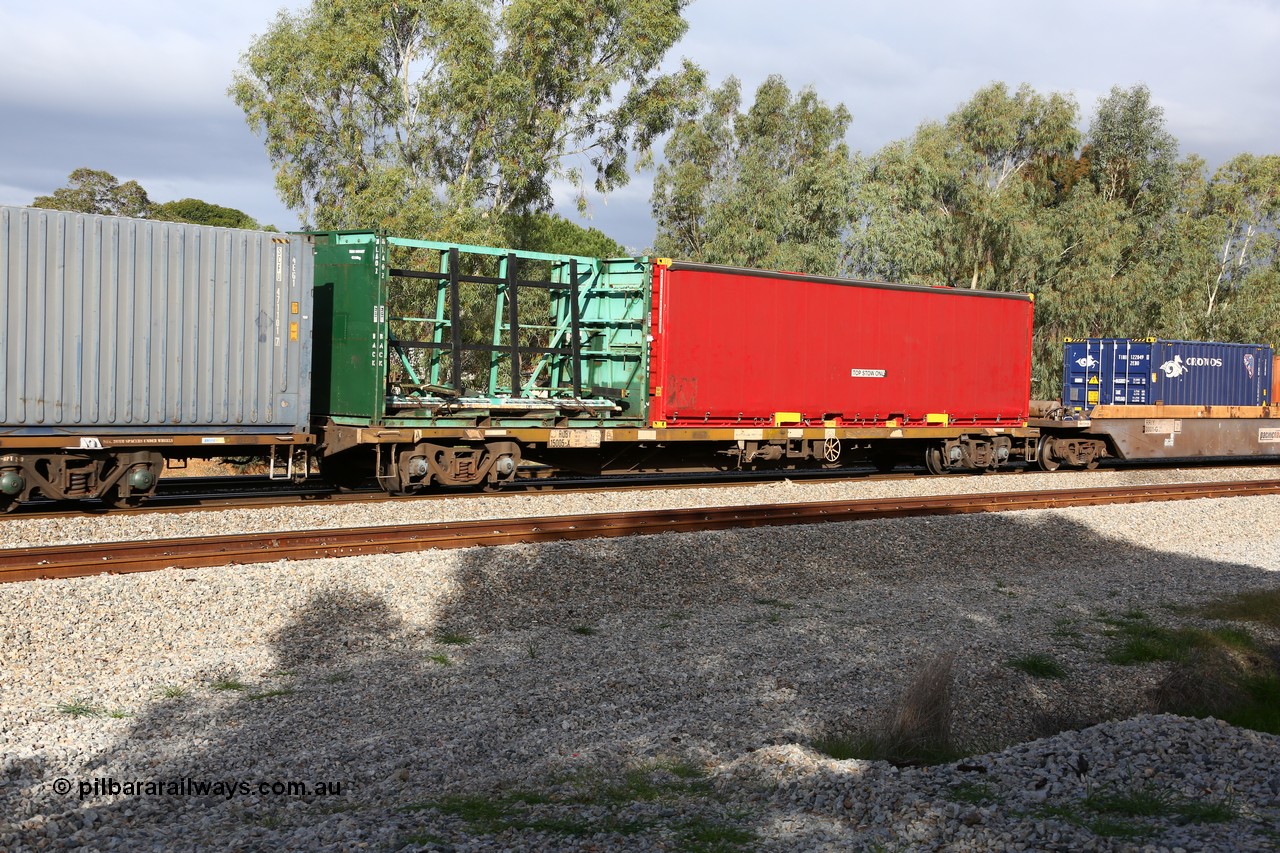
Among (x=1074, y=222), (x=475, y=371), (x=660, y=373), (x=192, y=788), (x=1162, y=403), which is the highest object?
(x=1074, y=222)

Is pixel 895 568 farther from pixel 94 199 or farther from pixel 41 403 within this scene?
pixel 94 199

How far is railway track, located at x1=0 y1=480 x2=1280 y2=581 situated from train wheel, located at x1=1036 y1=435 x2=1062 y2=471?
742 centimetres

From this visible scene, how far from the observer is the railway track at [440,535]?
983cm

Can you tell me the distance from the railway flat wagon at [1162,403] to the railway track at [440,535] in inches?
333

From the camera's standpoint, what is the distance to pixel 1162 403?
2619cm

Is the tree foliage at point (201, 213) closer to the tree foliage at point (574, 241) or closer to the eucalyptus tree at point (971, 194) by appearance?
the tree foliage at point (574, 241)

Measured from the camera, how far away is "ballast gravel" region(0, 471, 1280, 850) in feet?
16.4

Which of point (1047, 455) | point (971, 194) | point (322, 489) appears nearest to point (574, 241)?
point (971, 194)

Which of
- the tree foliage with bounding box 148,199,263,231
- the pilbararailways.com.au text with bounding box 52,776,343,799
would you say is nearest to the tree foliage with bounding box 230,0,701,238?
the pilbararailways.com.au text with bounding box 52,776,343,799

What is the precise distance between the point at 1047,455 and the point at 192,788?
21.8m

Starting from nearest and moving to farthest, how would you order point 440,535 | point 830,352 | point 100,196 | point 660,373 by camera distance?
point 440,535, point 660,373, point 830,352, point 100,196

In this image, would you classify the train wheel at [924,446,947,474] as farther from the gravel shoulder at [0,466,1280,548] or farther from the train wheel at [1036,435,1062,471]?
the train wheel at [1036,435,1062,471]

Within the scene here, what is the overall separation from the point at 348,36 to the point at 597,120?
7.37m

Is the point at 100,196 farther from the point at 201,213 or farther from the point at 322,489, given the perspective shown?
the point at 322,489
